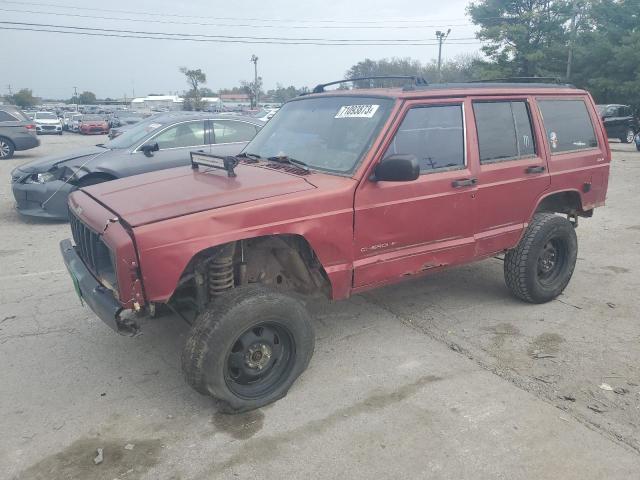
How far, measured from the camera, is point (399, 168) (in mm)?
3268

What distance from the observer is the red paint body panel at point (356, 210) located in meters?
2.83

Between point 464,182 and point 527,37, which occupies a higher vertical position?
point 527,37

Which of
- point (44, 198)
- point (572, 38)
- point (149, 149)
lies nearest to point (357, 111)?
point (149, 149)

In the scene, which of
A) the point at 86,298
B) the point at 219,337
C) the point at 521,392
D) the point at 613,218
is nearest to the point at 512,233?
the point at 521,392

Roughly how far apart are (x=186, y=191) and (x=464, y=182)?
6.77 ft

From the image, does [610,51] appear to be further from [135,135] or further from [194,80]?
[194,80]

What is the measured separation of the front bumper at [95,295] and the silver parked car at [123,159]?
158 inches

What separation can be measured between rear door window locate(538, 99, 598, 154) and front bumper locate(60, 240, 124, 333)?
3832mm

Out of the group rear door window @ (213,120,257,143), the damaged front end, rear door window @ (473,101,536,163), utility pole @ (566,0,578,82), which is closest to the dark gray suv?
rear door window @ (213,120,257,143)

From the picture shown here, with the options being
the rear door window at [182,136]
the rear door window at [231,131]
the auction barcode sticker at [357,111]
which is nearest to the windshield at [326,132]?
the auction barcode sticker at [357,111]

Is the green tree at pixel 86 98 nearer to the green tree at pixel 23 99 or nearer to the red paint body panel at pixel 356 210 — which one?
the green tree at pixel 23 99

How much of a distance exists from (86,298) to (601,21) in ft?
111

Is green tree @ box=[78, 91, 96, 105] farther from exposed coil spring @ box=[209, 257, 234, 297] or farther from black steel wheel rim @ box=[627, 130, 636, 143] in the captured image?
exposed coil spring @ box=[209, 257, 234, 297]

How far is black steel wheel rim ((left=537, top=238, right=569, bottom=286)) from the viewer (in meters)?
4.73
